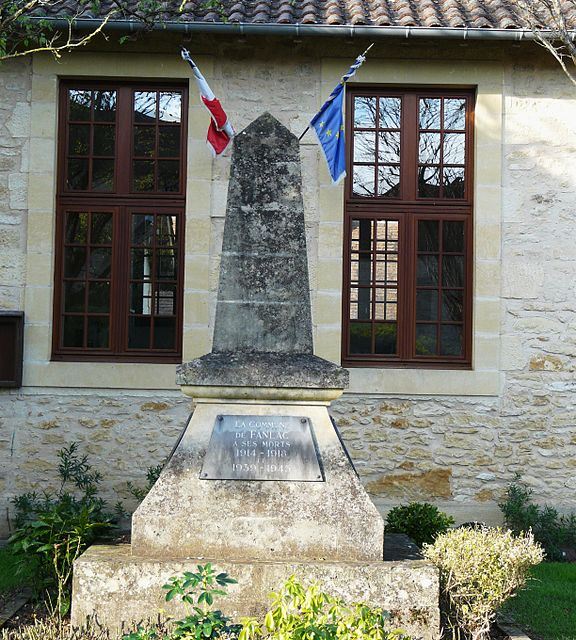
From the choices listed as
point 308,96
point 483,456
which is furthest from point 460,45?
point 483,456

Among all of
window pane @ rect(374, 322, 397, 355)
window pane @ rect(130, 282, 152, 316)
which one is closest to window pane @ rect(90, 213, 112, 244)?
window pane @ rect(130, 282, 152, 316)

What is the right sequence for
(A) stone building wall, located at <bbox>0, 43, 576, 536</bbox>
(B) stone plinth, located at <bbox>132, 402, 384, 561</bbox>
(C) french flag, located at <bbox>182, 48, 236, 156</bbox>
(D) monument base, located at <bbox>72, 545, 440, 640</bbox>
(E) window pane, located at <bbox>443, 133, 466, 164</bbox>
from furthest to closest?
1. (E) window pane, located at <bbox>443, 133, 466, 164</bbox>
2. (A) stone building wall, located at <bbox>0, 43, 576, 536</bbox>
3. (C) french flag, located at <bbox>182, 48, 236, 156</bbox>
4. (B) stone plinth, located at <bbox>132, 402, 384, 561</bbox>
5. (D) monument base, located at <bbox>72, 545, 440, 640</bbox>

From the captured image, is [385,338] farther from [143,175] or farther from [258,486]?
[258,486]

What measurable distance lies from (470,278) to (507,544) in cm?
→ 418

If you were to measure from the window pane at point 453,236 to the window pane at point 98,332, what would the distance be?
351cm

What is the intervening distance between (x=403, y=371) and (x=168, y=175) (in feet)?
10.1

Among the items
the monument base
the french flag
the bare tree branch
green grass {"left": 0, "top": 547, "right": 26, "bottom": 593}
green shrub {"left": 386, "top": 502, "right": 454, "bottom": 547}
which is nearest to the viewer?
the monument base

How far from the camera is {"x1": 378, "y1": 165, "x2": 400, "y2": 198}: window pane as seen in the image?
8.65 metres

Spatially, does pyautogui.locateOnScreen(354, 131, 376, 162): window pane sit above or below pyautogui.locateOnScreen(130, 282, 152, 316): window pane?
above

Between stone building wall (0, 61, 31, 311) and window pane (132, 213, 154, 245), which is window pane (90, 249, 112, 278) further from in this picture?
stone building wall (0, 61, 31, 311)

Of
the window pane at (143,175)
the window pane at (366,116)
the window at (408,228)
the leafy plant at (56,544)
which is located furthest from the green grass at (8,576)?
the window pane at (366,116)

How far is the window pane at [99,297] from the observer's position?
8523 millimetres

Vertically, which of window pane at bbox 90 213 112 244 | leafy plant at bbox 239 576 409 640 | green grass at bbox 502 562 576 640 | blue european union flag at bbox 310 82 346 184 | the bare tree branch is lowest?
green grass at bbox 502 562 576 640

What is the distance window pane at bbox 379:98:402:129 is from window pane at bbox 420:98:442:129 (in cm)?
24
